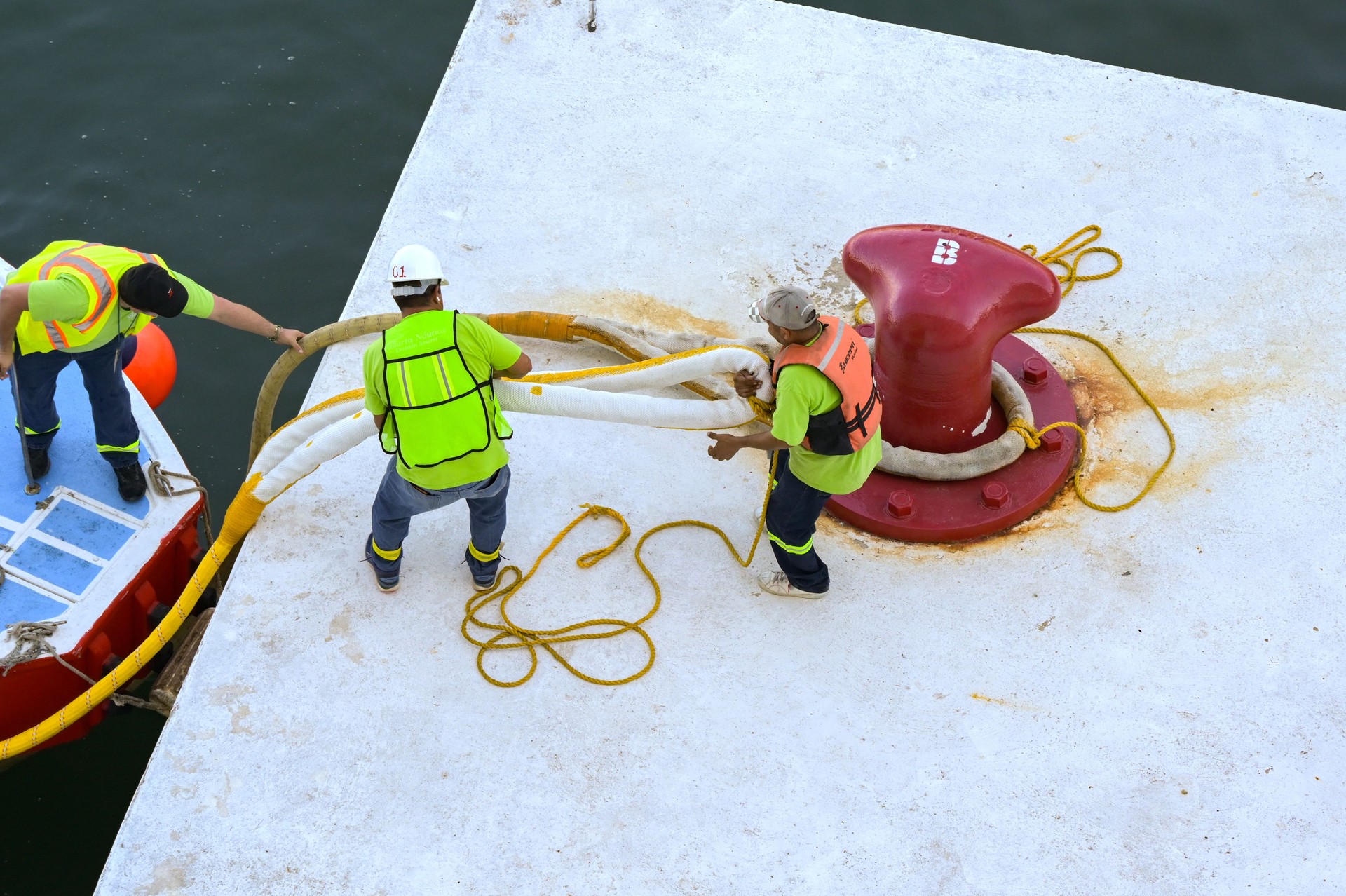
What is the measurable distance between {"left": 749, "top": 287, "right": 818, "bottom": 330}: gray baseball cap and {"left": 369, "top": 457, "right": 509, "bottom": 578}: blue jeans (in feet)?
3.38

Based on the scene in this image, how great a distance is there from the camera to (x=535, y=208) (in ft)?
17.0

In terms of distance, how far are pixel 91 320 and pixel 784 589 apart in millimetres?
2534

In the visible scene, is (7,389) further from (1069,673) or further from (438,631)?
(1069,673)

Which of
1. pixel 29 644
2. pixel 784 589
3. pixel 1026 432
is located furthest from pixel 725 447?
pixel 29 644

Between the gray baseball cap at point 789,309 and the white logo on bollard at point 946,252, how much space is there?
87cm

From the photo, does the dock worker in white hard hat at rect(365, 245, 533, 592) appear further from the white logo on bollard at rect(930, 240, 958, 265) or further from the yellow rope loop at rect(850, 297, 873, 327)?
the yellow rope loop at rect(850, 297, 873, 327)

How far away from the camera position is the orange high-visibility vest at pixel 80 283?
3736 millimetres

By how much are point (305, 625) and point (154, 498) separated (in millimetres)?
1036

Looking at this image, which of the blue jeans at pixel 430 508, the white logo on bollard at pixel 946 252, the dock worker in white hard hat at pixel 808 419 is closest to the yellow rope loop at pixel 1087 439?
the white logo on bollard at pixel 946 252

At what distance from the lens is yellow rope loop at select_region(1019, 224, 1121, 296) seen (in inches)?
192

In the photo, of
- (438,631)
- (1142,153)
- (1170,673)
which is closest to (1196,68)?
(1142,153)

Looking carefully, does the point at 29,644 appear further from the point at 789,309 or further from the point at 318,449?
the point at 789,309

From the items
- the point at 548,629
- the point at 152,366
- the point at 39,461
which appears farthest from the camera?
the point at 152,366

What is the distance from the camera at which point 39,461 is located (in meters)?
4.34
